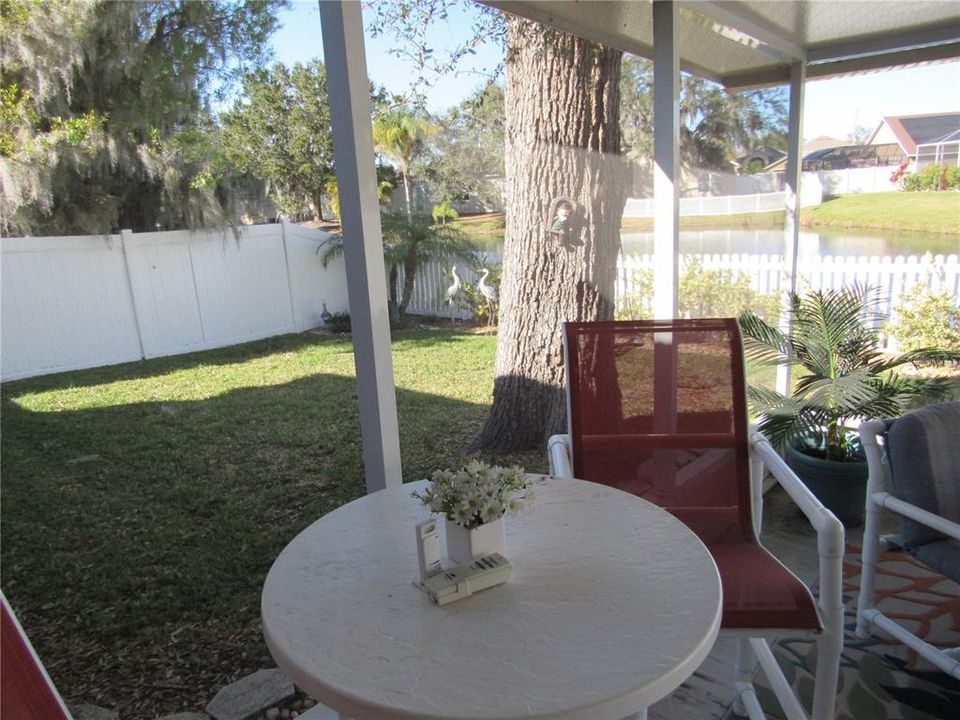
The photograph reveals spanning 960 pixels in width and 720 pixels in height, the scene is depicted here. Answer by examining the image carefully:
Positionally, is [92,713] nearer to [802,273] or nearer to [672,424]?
[672,424]

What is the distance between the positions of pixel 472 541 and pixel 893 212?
4.15m

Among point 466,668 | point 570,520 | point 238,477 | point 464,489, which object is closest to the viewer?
point 466,668

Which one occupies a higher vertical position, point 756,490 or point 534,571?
point 534,571

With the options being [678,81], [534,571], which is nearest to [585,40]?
[678,81]

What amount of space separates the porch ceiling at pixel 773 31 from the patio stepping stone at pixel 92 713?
96.4 inches

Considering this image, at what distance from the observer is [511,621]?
1.01 metres

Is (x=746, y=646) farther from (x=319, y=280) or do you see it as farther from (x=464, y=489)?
(x=319, y=280)

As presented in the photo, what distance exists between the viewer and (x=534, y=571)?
45.7 inches

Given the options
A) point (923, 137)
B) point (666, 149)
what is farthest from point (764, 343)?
point (923, 137)

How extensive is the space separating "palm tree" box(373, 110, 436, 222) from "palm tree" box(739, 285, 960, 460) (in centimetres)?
177

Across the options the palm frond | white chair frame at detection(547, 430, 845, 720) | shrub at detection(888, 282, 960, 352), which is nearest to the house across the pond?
shrub at detection(888, 282, 960, 352)

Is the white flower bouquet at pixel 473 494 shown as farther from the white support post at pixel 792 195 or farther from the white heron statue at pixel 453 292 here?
the white support post at pixel 792 195

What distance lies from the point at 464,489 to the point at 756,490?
116 centimetres

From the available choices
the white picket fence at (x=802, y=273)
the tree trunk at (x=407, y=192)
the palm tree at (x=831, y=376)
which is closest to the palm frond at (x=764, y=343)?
the palm tree at (x=831, y=376)
